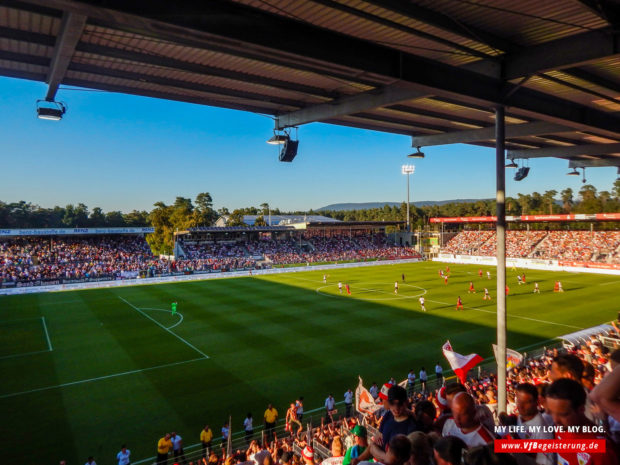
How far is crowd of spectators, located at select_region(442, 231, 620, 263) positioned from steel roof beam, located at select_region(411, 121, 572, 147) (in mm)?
42807

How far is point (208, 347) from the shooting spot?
818 inches

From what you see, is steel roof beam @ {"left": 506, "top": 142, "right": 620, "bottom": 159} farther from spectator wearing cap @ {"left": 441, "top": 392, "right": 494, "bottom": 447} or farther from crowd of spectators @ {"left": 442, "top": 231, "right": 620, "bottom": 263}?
crowd of spectators @ {"left": 442, "top": 231, "right": 620, "bottom": 263}

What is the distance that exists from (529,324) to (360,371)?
12.8 metres

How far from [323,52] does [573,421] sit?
5.80 m

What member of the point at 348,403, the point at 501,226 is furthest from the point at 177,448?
the point at 501,226

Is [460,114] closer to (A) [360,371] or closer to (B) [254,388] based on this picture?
(A) [360,371]

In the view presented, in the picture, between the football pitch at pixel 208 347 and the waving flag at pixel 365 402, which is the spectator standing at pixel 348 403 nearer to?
the football pitch at pixel 208 347

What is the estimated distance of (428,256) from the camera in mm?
64875

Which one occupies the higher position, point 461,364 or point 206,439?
point 461,364

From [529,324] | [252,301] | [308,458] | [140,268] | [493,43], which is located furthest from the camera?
[140,268]

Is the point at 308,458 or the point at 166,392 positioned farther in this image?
the point at 166,392

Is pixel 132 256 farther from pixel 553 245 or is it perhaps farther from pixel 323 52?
pixel 553 245

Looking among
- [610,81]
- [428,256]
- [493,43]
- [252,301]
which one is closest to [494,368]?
[610,81]

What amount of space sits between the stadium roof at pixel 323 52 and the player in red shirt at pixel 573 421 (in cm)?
542
